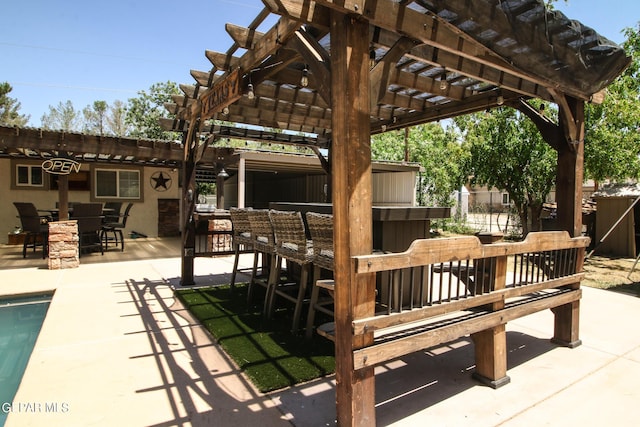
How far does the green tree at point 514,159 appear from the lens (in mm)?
8945

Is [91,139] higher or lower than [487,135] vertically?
lower

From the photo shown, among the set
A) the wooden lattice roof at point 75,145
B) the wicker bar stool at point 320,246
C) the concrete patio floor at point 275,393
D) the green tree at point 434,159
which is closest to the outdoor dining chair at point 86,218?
the wooden lattice roof at point 75,145

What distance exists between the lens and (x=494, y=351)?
2580 mm

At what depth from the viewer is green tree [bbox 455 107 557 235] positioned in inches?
352

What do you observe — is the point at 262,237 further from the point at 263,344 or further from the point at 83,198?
the point at 83,198

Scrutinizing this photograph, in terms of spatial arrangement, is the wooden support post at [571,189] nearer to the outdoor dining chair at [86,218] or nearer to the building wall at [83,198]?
the outdoor dining chair at [86,218]

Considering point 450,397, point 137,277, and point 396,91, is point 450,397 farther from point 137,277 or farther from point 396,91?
point 137,277

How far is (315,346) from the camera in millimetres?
3146

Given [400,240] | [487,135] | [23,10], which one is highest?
[23,10]

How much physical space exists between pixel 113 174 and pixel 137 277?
5.97 m

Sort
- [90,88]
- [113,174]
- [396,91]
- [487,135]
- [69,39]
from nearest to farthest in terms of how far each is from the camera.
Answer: [396,91], [487,135], [113,174], [69,39], [90,88]

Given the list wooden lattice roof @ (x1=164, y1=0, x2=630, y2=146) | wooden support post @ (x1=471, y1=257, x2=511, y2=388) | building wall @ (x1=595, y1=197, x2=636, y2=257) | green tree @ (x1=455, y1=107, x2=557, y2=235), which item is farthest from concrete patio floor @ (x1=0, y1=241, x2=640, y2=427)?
building wall @ (x1=595, y1=197, x2=636, y2=257)

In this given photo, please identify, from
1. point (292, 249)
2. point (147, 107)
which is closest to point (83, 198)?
point (292, 249)

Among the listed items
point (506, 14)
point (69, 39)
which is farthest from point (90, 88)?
point (506, 14)
